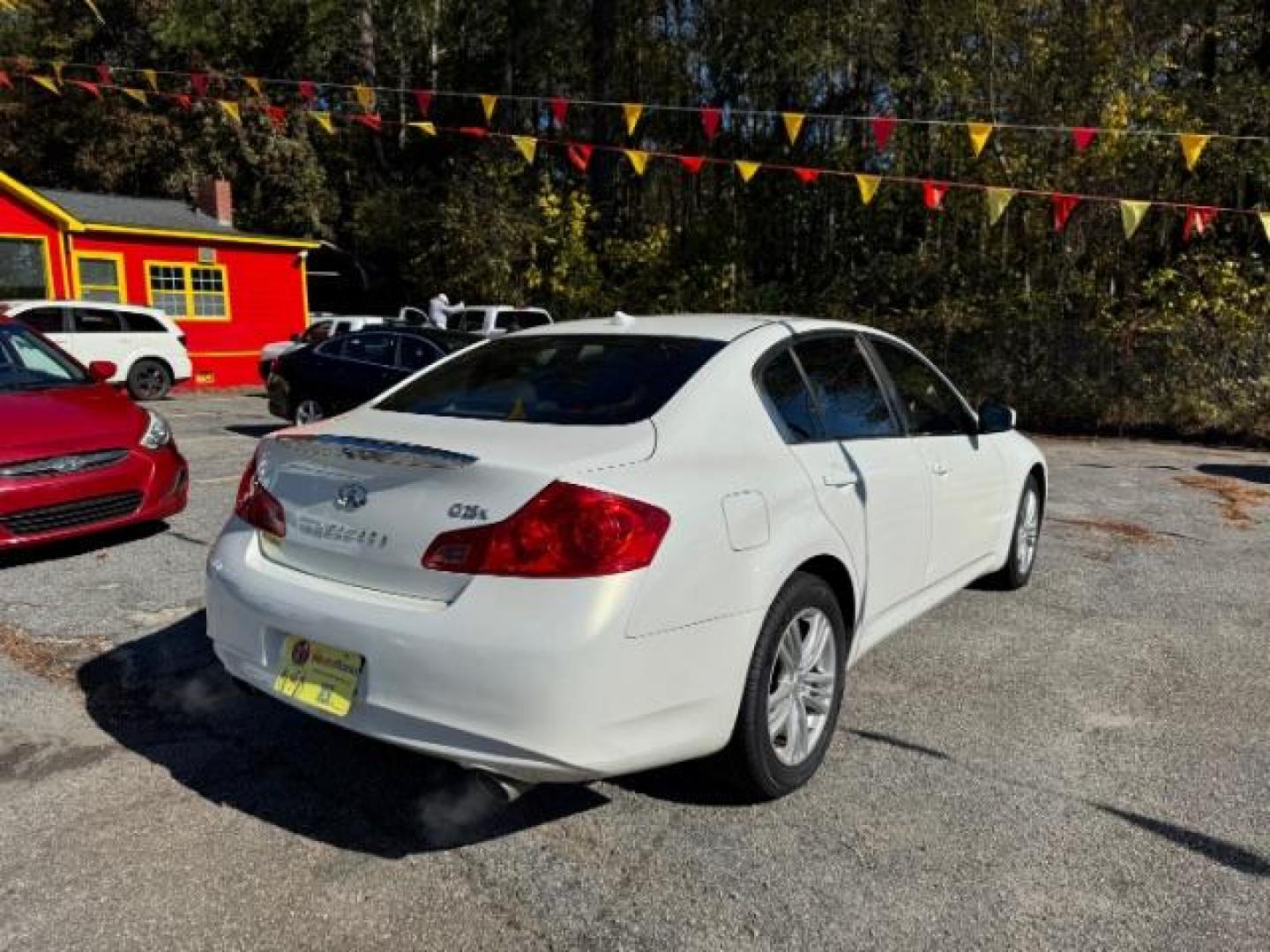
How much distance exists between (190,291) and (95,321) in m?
5.37

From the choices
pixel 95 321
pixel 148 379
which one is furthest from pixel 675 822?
pixel 148 379

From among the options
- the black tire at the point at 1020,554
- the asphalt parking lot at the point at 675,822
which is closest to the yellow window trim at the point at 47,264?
the asphalt parking lot at the point at 675,822

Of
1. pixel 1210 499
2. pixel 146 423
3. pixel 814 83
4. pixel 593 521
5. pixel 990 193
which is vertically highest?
pixel 814 83

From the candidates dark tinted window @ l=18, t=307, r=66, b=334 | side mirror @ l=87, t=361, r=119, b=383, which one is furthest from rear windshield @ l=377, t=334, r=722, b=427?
dark tinted window @ l=18, t=307, r=66, b=334

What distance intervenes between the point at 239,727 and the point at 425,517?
1.48 metres

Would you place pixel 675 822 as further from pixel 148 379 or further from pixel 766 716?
pixel 148 379

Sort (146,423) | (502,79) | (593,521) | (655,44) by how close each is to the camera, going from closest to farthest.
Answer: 1. (593,521)
2. (146,423)
3. (655,44)
4. (502,79)

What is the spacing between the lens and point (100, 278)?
19969mm

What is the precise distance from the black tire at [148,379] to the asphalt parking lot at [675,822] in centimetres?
1357

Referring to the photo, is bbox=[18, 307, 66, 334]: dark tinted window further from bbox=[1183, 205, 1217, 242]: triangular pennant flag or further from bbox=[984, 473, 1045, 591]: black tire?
bbox=[1183, 205, 1217, 242]: triangular pennant flag

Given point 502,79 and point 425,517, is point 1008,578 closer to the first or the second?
point 425,517

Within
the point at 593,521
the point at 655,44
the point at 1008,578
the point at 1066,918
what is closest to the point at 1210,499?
the point at 1008,578

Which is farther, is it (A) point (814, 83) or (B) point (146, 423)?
(A) point (814, 83)

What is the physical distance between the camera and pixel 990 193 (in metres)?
12.9
